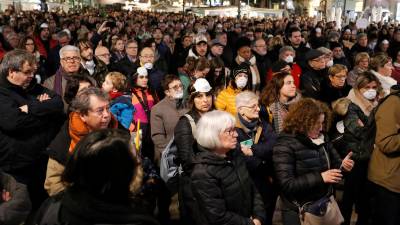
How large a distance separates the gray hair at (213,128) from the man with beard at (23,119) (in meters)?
1.37

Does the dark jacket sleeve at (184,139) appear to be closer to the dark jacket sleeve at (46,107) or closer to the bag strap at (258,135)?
the bag strap at (258,135)

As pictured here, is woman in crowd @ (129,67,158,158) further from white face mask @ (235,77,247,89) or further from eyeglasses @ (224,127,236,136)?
eyeglasses @ (224,127,236,136)

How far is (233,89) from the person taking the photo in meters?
5.30

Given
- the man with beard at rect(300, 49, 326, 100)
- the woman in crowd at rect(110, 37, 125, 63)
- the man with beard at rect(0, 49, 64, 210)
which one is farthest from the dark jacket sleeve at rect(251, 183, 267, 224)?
the woman in crowd at rect(110, 37, 125, 63)

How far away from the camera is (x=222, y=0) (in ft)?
220

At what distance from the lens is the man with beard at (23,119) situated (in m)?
3.45

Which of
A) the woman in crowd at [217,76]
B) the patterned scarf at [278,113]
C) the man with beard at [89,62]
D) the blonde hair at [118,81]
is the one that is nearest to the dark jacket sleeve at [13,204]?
the blonde hair at [118,81]

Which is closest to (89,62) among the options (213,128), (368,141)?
(213,128)

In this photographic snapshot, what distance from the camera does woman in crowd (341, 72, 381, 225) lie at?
4.09 metres

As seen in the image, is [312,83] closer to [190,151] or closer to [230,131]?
[190,151]

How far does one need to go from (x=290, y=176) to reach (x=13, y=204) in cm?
195

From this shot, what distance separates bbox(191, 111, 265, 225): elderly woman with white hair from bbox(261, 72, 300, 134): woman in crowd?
1549 millimetres

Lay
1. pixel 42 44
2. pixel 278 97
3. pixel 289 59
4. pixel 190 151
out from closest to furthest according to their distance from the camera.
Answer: pixel 190 151 < pixel 278 97 < pixel 289 59 < pixel 42 44

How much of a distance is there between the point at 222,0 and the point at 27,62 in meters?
65.8
